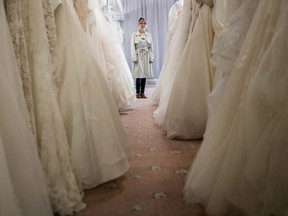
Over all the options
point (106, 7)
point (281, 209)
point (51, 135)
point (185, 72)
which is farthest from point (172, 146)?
point (106, 7)

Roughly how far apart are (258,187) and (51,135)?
790mm

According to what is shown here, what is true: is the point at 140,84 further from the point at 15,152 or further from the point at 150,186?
the point at 15,152

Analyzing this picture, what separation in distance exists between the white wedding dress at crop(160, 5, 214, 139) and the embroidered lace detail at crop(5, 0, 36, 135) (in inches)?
55.4

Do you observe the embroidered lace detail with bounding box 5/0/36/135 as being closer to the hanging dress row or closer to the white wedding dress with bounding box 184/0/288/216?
the hanging dress row

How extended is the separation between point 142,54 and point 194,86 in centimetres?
328

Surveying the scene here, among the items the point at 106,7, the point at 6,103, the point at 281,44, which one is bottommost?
the point at 6,103

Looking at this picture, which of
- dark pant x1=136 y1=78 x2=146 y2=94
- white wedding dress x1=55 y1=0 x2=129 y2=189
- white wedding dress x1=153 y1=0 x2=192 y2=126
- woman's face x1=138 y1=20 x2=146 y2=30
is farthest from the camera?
dark pant x1=136 y1=78 x2=146 y2=94

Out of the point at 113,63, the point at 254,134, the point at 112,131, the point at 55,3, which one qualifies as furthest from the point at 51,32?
the point at 113,63

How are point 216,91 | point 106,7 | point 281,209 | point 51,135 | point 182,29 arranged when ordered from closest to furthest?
point 281,209 → point 51,135 → point 216,91 → point 182,29 → point 106,7

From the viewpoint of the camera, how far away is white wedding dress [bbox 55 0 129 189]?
1.38m

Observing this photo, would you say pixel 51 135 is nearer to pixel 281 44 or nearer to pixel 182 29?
pixel 281 44

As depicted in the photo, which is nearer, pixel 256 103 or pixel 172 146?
pixel 256 103

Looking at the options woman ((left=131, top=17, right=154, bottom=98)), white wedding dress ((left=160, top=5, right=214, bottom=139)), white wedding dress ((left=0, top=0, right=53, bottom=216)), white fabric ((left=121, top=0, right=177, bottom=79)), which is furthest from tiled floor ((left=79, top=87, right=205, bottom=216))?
white fabric ((left=121, top=0, right=177, bottom=79))

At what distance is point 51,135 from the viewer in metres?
1.17
